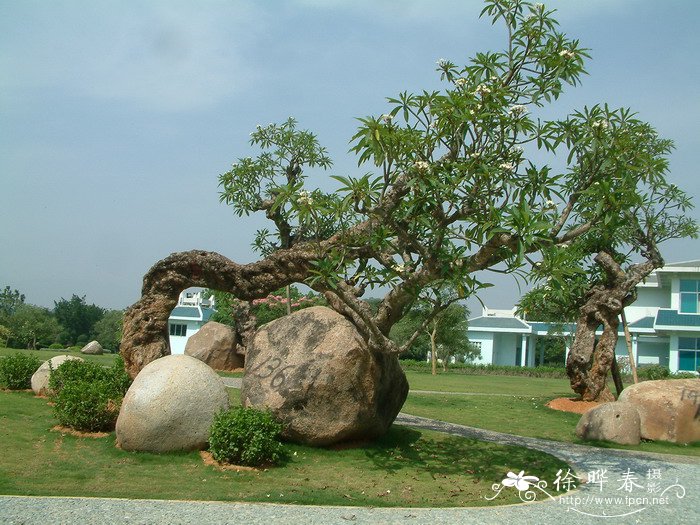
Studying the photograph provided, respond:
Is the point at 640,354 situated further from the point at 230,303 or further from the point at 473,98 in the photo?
the point at 473,98

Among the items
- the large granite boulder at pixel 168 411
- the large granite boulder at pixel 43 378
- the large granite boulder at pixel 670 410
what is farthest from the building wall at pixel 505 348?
the large granite boulder at pixel 168 411

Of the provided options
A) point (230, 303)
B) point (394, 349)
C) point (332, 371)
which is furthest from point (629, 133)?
point (230, 303)

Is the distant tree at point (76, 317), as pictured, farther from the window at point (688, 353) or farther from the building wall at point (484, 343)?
the window at point (688, 353)

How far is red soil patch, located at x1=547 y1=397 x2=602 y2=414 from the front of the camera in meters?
19.9

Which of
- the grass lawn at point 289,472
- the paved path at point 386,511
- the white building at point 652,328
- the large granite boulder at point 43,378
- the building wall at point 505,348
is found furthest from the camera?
the building wall at point 505,348

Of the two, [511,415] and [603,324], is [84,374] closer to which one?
[511,415]

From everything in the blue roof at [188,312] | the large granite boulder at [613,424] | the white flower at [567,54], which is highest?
the white flower at [567,54]

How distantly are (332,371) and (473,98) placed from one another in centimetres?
509

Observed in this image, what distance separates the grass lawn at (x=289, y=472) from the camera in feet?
30.2

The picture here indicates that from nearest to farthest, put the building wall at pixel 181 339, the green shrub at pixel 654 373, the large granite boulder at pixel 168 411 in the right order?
the large granite boulder at pixel 168 411
the green shrub at pixel 654 373
the building wall at pixel 181 339

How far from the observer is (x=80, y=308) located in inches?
2562

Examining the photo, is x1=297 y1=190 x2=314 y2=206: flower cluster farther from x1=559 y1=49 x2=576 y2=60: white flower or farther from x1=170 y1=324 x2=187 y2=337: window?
x1=170 y1=324 x2=187 y2=337: window

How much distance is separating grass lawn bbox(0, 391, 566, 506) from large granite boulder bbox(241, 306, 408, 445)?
1.50 feet

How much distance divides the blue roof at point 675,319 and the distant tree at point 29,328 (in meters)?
37.2
